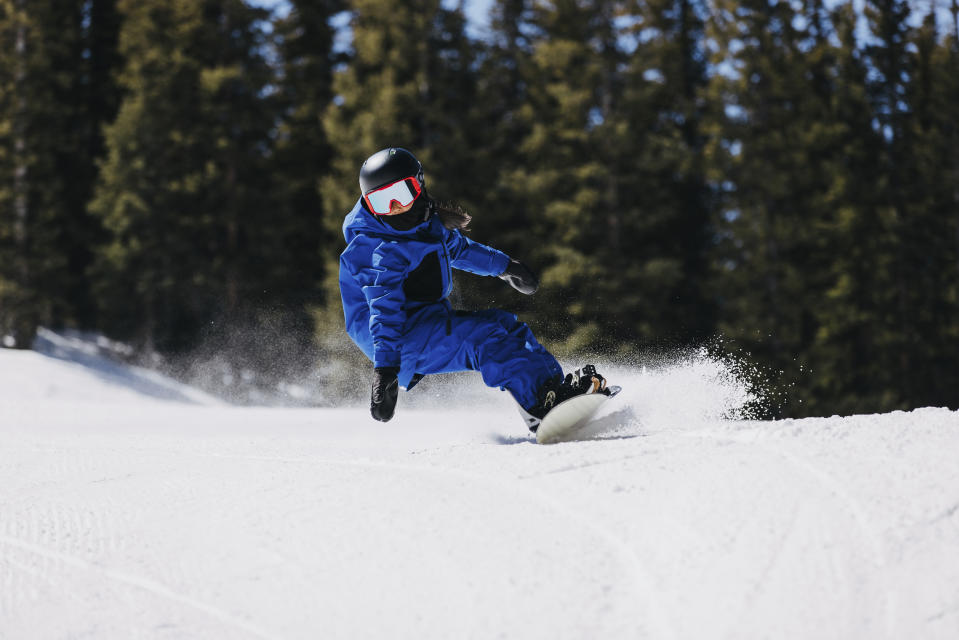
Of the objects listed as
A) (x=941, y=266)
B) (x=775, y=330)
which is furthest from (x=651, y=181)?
(x=941, y=266)

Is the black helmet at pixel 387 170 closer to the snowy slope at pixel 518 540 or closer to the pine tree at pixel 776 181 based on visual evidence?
the snowy slope at pixel 518 540

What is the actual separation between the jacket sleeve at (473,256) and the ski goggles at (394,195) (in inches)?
21.2

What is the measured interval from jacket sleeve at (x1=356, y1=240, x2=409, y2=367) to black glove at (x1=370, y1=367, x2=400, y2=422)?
0.04m

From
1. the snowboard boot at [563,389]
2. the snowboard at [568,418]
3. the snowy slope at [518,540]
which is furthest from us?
the snowboard boot at [563,389]

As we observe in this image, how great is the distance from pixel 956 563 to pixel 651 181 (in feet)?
49.7

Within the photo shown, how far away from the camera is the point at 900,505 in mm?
2469

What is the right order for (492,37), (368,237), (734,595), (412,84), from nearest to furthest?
(734,595) → (368,237) → (412,84) → (492,37)

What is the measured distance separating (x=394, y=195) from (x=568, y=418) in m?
1.36

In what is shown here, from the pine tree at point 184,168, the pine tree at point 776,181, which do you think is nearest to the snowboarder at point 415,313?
the pine tree at point 776,181

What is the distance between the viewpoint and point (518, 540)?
251 cm

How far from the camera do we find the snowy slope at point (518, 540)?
2.11m

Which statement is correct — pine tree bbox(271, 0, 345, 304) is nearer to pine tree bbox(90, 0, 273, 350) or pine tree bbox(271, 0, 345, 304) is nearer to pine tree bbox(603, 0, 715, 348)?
pine tree bbox(90, 0, 273, 350)

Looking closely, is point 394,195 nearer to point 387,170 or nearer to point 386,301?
point 387,170

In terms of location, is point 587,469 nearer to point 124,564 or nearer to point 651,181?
point 124,564
